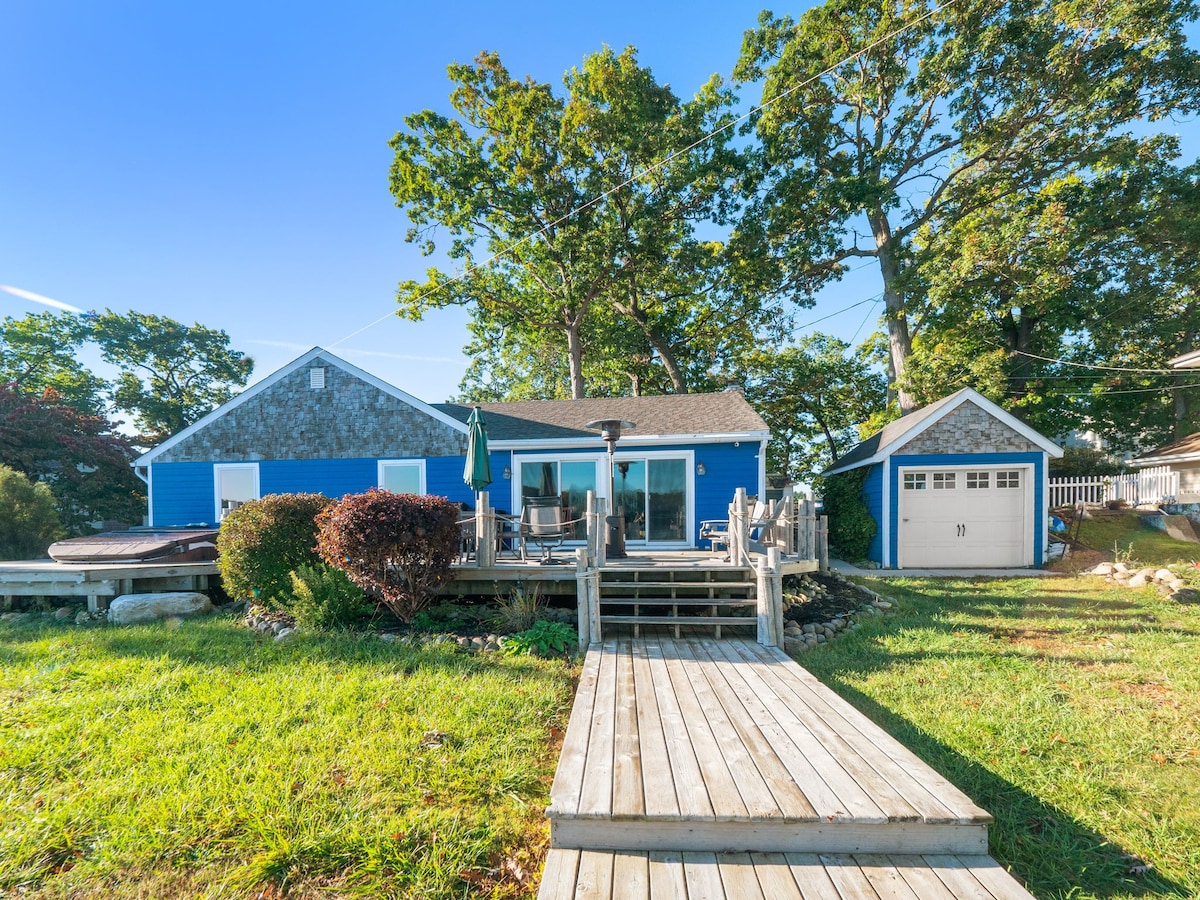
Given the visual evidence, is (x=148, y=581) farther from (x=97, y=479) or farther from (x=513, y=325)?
(x=513, y=325)

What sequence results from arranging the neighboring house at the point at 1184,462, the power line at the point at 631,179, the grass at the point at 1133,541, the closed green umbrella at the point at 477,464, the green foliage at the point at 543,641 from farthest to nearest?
1. the power line at the point at 631,179
2. the neighboring house at the point at 1184,462
3. the grass at the point at 1133,541
4. the closed green umbrella at the point at 477,464
5. the green foliage at the point at 543,641

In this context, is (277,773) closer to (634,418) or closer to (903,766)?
(903,766)

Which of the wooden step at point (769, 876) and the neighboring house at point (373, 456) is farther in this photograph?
the neighboring house at point (373, 456)

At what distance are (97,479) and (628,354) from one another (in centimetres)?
1877

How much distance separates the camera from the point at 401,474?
437 inches

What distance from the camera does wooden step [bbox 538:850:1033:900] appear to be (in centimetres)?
199

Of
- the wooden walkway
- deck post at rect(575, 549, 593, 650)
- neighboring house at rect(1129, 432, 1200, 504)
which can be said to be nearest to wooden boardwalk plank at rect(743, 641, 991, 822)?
the wooden walkway

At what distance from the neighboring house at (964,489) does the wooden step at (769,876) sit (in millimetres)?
11214

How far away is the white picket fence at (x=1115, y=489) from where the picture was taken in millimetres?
14141

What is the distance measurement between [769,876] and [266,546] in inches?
261

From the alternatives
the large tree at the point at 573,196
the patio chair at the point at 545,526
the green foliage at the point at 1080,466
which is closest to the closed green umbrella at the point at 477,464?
the patio chair at the point at 545,526

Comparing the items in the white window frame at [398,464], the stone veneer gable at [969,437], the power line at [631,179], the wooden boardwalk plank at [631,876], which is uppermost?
the power line at [631,179]

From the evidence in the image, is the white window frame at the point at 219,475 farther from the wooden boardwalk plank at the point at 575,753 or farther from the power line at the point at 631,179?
the wooden boardwalk plank at the point at 575,753

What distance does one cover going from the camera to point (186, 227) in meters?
11.7
